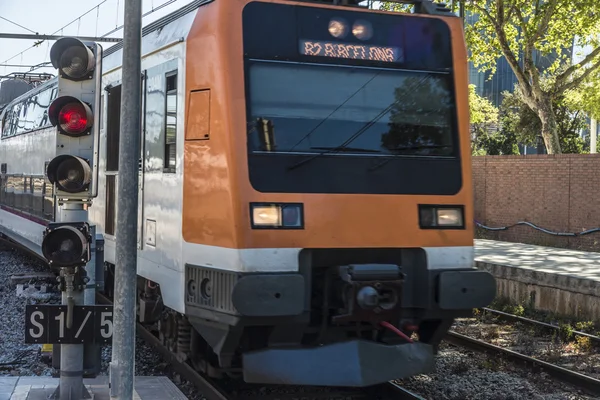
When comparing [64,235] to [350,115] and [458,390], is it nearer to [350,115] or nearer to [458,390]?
[350,115]

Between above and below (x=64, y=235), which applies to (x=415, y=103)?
above

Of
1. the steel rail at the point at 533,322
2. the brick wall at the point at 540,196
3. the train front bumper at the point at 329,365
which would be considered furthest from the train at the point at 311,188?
the brick wall at the point at 540,196

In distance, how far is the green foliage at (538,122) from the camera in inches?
1512

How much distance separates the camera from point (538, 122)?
132ft

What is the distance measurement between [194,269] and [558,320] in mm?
7179

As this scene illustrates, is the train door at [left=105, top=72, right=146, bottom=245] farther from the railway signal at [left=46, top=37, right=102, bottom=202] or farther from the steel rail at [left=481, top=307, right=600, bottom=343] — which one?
the steel rail at [left=481, top=307, right=600, bottom=343]

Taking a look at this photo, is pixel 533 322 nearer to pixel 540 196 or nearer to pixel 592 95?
pixel 540 196

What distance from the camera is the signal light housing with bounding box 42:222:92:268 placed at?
19.2ft

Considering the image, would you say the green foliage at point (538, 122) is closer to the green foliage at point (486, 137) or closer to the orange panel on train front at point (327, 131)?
the green foliage at point (486, 137)

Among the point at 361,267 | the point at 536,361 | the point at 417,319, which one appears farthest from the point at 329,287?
the point at 536,361

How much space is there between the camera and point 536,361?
346 inches

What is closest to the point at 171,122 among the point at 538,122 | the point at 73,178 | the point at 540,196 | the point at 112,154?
the point at 73,178

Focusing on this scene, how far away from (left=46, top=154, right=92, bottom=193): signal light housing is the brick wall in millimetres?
15864

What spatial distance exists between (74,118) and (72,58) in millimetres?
466
